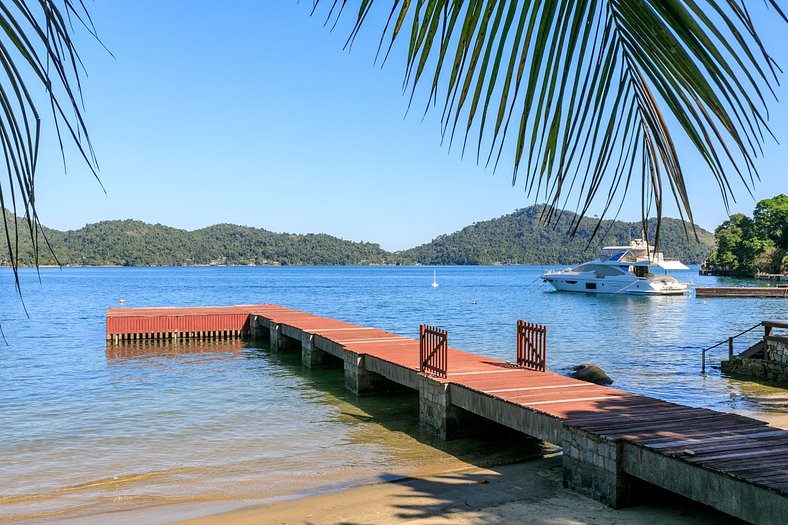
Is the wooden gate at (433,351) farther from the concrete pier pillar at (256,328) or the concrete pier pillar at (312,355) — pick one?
the concrete pier pillar at (256,328)

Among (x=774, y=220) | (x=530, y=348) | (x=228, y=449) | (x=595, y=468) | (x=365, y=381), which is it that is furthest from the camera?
(x=774, y=220)

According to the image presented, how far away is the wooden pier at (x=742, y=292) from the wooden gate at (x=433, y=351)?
6071 centimetres

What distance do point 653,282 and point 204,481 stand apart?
63846 mm

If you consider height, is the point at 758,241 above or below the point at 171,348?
above

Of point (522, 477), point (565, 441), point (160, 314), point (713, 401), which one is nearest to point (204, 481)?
point (522, 477)

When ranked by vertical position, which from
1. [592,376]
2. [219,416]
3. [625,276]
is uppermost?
[625,276]

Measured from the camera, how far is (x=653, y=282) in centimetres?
6894

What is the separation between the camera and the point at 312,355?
24.8 metres

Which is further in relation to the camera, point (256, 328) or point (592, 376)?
point (256, 328)

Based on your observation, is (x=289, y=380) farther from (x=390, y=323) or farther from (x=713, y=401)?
(x=390, y=323)

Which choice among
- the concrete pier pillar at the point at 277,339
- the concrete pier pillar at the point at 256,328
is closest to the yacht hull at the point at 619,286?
the concrete pier pillar at the point at 256,328

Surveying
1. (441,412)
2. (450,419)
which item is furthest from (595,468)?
(441,412)

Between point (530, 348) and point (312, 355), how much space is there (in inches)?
438

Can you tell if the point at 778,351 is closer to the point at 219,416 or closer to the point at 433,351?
the point at 433,351
